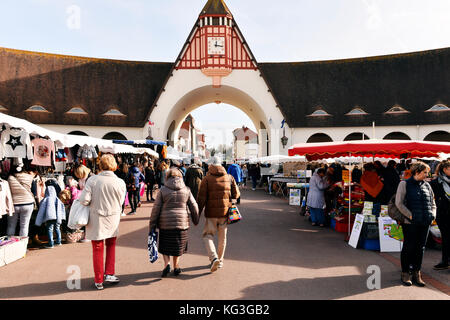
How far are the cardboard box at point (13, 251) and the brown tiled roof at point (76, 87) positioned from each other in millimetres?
21264

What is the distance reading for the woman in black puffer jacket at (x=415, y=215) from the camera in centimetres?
504

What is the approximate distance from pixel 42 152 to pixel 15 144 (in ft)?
4.06

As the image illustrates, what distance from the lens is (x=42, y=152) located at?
8.60 meters

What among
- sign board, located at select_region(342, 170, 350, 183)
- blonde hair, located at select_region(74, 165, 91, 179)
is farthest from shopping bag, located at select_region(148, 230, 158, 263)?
sign board, located at select_region(342, 170, 350, 183)

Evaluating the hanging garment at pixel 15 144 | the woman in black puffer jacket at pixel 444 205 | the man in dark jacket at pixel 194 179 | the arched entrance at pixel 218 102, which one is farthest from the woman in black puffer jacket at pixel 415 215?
the arched entrance at pixel 218 102

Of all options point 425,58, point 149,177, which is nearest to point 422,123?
point 425,58

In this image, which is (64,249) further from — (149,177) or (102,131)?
(102,131)

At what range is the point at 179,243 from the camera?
518cm

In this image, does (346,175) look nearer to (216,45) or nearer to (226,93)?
(216,45)

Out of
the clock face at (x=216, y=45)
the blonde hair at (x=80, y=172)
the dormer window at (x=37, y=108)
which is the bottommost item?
the blonde hair at (x=80, y=172)

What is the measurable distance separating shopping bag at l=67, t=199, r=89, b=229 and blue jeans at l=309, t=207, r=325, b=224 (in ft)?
23.2

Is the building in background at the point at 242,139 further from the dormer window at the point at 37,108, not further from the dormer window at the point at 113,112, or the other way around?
the dormer window at the point at 37,108

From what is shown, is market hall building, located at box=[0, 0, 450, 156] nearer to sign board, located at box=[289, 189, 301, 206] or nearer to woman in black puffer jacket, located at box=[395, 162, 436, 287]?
sign board, located at box=[289, 189, 301, 206]
